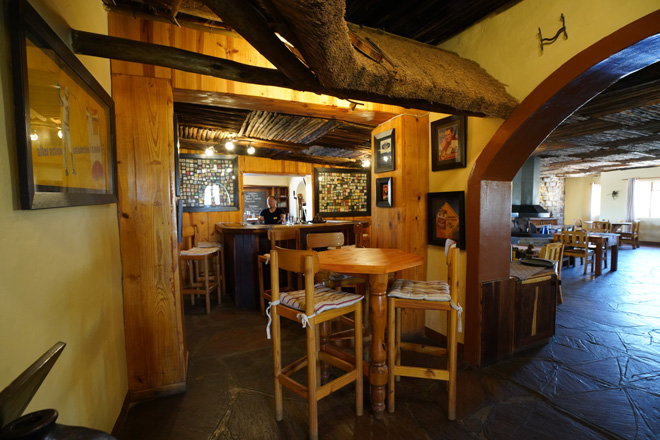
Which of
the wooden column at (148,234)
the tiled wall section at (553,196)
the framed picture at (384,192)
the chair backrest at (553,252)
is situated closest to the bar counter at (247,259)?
the framed picture at (384,192)

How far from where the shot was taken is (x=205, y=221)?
5.60 metres

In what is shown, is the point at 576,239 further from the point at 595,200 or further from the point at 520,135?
the point at 595,200

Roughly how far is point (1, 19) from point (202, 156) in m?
4.91

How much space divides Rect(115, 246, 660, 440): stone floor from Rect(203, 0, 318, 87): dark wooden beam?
2.17 m

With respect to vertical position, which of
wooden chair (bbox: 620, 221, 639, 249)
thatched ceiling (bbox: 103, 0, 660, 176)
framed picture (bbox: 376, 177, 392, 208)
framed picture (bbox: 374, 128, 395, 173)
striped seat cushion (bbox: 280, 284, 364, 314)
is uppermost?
thatched ceiling (bbox: 103, 0, 660, 176)

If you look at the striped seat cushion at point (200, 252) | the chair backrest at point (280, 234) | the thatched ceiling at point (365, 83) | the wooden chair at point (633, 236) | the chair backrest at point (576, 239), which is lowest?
the wooden chair at point (633, 236)

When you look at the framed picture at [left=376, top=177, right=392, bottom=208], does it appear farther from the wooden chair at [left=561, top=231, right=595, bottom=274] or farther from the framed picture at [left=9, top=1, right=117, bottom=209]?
the wooden chair at [left=561, top=231, right=595, bottom=274]

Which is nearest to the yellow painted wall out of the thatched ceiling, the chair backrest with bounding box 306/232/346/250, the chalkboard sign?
the thatched ceiling

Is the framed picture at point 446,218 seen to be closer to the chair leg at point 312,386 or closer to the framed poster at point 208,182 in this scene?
the chair leg at point 312,386

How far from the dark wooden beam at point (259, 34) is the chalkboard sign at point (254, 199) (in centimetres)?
855

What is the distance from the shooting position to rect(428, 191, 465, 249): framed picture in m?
2.73

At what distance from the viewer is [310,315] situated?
5.65ft

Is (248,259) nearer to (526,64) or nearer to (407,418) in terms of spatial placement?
(407,418)

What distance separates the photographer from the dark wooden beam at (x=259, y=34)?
4.08 ft
